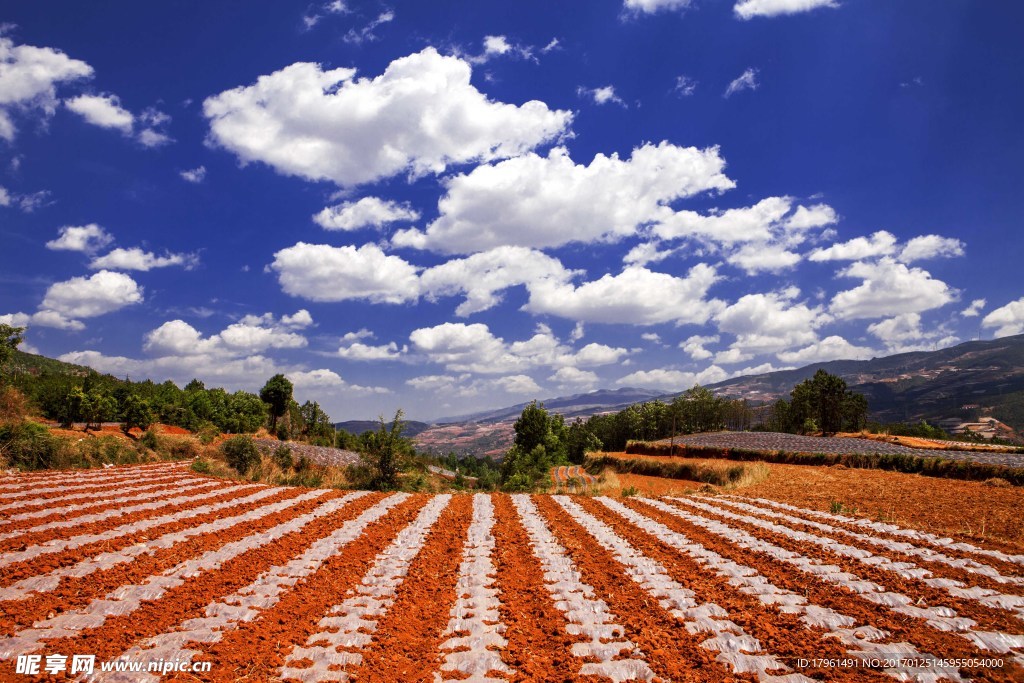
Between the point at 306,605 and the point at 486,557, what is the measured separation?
12.5ft

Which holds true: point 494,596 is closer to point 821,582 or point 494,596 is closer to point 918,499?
point 821,582

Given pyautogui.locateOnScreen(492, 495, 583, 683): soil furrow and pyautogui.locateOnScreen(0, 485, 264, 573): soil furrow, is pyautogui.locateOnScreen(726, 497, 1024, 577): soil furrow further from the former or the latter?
pyautogui.locateOnScreen(0, 485, 264, 573): soil furrow

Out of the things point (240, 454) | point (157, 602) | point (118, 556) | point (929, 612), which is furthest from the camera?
point (240, 454)

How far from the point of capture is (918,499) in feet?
51.5

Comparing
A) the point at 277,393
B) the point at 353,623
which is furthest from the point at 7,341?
the point at 353,623

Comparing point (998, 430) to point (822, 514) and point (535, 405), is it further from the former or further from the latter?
point (822, 514)

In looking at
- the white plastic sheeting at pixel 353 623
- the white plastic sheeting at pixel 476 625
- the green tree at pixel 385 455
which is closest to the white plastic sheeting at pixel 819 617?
the white plastic sheeting at pixel 476 625

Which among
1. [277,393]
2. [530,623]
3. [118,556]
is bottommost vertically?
[530,623]

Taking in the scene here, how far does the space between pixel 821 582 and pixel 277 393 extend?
52.7m

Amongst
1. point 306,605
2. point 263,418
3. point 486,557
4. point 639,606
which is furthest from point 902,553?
point 263,418

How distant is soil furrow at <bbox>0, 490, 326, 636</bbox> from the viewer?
21.0 ft

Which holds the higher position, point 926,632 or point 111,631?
point 111,631

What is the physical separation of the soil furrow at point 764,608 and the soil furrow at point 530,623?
239 centimetres

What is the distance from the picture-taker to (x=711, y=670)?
5340 millimetres
